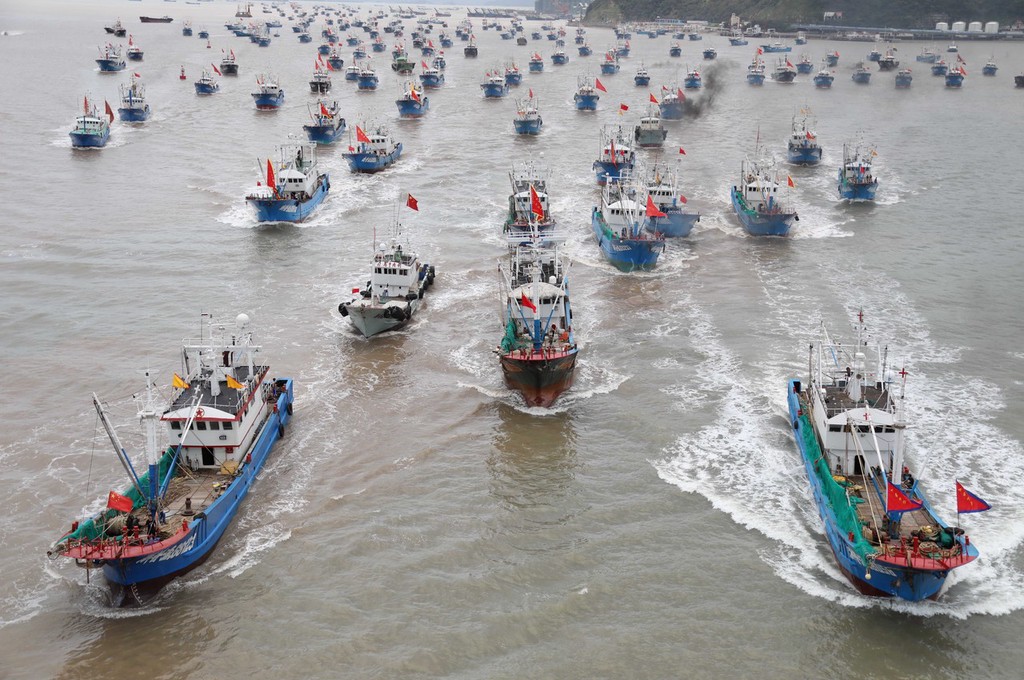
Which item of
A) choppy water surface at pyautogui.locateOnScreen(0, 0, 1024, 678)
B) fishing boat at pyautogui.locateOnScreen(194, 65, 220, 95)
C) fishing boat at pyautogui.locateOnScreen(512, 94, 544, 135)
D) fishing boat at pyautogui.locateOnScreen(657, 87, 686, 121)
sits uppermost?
fishing boat at pyautogui.locateOnScreen(194, 65, 220, 95)

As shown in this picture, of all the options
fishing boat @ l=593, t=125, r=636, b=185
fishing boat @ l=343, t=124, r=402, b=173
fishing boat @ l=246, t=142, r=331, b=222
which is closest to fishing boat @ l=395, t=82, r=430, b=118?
fishing boat @ l=343, t=124, r=402, b=173

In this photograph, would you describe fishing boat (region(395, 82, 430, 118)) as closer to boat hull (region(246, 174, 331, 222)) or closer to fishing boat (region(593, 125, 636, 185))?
fishing boat (region(593, 125, 636, 185))

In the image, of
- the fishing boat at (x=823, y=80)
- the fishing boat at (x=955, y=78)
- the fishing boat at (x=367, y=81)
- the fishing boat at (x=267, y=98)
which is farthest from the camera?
the fishing boat at (x=955, y=78)

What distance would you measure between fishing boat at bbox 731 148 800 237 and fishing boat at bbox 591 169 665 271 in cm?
895

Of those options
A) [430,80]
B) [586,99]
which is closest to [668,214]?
[586,99]

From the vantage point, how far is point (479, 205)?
88.9m

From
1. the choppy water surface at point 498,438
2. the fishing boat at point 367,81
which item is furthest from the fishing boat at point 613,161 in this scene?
the fishing boat at point 367,81

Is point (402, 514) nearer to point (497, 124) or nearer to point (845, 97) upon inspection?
point (497, 124)

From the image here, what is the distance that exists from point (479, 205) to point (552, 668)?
62.7 metres

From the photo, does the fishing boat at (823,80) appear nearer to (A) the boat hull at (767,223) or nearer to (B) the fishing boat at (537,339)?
(A) the boat hull at (767,223)

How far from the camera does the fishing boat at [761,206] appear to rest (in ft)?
253

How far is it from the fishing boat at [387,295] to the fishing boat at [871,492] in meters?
24.3

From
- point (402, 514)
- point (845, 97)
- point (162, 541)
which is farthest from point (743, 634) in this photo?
point (845, 97)

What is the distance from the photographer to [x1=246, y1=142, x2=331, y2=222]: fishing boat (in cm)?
8062
